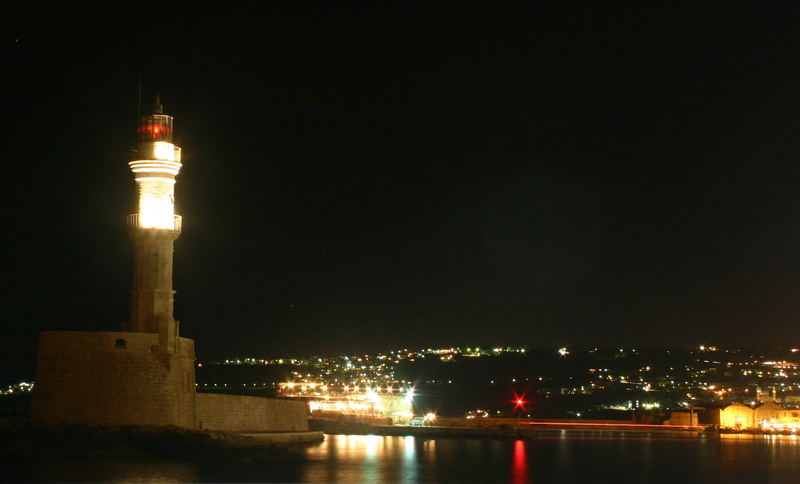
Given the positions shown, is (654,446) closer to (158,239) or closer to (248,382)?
(158,239)

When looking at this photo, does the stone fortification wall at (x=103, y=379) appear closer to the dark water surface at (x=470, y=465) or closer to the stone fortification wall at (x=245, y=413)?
the dark water surface at (x=470, y=465)

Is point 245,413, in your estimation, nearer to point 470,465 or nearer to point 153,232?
point 470,465

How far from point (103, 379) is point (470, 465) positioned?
45.2ft

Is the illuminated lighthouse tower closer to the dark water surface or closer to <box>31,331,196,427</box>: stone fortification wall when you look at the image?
<box>31,331,196,427</box>: stone fortification wall

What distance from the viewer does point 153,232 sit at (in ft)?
96.9

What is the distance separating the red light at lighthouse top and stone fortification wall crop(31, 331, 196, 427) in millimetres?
5612

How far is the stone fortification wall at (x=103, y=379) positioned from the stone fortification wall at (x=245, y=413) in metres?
2.68

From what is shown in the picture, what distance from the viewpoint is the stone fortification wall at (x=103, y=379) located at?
90.0 feet

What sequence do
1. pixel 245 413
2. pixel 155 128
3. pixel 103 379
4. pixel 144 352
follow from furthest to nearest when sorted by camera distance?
1. pixel 245 413
2. pixel 155 128
3. pixel 144 352
4. pixel 103 379

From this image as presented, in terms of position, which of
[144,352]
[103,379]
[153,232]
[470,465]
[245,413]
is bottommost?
[470,465]

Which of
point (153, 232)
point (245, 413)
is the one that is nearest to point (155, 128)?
point (153, 232)

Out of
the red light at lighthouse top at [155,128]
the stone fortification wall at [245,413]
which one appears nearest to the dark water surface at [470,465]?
the stone fortification wall at [245,413]

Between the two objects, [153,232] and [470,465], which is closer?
[153,232]

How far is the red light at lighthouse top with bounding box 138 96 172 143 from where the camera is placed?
30297mm
